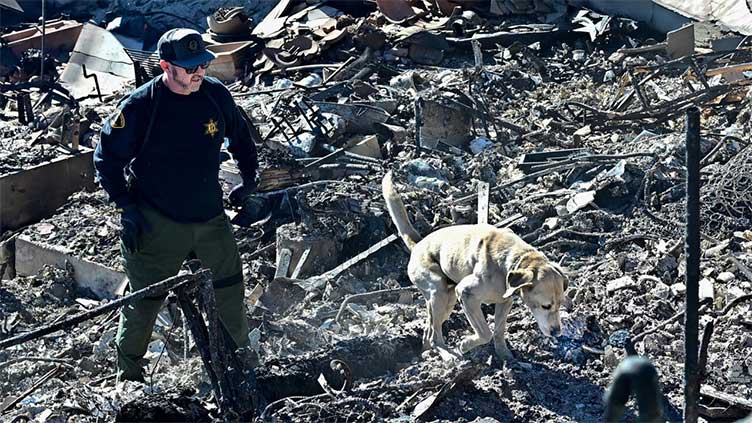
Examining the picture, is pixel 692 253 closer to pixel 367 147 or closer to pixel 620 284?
pixel 620 284

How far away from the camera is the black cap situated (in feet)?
19.2

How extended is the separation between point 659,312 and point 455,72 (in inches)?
305

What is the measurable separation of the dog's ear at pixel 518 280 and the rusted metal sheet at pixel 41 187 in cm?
690

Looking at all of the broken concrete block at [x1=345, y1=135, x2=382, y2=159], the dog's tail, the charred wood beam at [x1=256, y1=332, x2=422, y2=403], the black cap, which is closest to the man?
the black cap

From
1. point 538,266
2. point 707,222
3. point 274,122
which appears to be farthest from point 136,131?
point 274,122

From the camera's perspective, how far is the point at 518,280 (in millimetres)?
6156

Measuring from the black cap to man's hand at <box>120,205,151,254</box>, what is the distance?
2.85 ft

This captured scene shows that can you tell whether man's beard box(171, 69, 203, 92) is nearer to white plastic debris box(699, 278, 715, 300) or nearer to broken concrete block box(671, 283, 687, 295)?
broken concrete block box(671, 283, 687, 295)

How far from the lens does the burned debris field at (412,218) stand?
6016mm

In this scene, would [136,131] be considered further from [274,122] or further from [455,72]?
[455,72]

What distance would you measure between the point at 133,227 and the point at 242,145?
870 mm

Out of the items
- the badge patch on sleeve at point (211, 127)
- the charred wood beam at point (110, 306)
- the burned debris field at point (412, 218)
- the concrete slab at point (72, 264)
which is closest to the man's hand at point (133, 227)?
the burned debris field at point (412, 218)

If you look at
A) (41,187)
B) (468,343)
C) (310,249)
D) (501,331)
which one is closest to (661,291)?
(501,331)

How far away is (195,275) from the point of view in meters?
4.71
